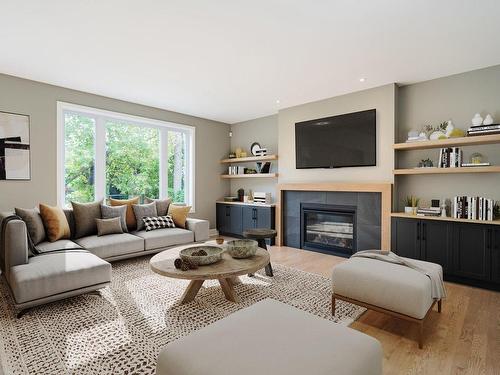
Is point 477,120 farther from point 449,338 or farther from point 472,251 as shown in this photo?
point 449,338

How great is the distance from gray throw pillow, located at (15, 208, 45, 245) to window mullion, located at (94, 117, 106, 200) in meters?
1.24

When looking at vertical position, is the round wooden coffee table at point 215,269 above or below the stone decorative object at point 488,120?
below

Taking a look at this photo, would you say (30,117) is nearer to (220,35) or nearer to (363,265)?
(220,35)

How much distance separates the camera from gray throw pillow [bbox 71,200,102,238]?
12.2 ft

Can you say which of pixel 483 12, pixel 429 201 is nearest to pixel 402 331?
pixel 429 201

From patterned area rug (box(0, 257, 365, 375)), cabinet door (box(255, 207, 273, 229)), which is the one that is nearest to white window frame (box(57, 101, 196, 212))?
cabinet door (box(255, 207, 273, 229))

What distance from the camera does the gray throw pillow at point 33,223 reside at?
3.18m

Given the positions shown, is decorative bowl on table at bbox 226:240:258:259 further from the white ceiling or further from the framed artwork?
the framed artwork

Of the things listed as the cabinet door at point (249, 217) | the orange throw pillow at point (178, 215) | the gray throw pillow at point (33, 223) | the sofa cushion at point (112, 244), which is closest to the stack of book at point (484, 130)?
the cabinet door at point (249, 217)

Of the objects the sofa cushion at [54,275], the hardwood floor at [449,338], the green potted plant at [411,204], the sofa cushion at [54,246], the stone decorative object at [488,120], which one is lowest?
the hardwood floor at [449,338]

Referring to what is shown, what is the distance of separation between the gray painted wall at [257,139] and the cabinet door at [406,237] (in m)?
2.48

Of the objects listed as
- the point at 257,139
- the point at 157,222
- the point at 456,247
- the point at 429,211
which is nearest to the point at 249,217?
the point at 257,139

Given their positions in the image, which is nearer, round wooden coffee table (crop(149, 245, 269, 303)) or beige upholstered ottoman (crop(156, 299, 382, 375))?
beige upholstered ottoman (crop(156, 299, 382, 375))

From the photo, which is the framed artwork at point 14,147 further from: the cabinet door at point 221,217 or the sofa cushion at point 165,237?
the cabinet door at point 221,217
